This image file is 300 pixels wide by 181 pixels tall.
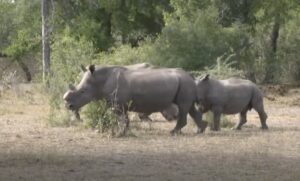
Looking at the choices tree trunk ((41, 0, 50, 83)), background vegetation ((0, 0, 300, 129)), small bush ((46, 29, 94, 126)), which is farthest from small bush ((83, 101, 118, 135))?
tree trunk ((41, 0, 50, 83))

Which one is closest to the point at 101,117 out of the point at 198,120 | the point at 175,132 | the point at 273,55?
the point at 175,132

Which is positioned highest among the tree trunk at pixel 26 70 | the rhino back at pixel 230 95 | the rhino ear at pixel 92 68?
the rhino ear at pixel 92 68

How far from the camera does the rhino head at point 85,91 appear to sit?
50.2ft

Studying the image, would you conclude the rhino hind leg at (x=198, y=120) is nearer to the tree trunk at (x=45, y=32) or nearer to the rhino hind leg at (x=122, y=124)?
the rhino hind leg at (x=122, y=124)

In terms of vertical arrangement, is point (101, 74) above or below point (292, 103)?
above

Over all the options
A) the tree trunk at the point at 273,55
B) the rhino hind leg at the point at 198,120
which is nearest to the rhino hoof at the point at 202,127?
the rhino hind leg at the point at 198,120

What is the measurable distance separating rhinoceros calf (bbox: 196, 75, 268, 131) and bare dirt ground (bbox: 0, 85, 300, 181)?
433 mm

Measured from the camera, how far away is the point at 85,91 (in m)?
15.3

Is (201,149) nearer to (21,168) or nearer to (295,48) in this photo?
(21,168)

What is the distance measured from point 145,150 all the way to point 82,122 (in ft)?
14.4

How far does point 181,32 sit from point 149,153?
53.2 ft

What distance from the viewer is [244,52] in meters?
31.4

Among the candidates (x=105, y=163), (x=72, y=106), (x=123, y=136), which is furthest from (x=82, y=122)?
(x=105, y=163)

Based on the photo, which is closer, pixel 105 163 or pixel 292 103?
pixel 105 163
